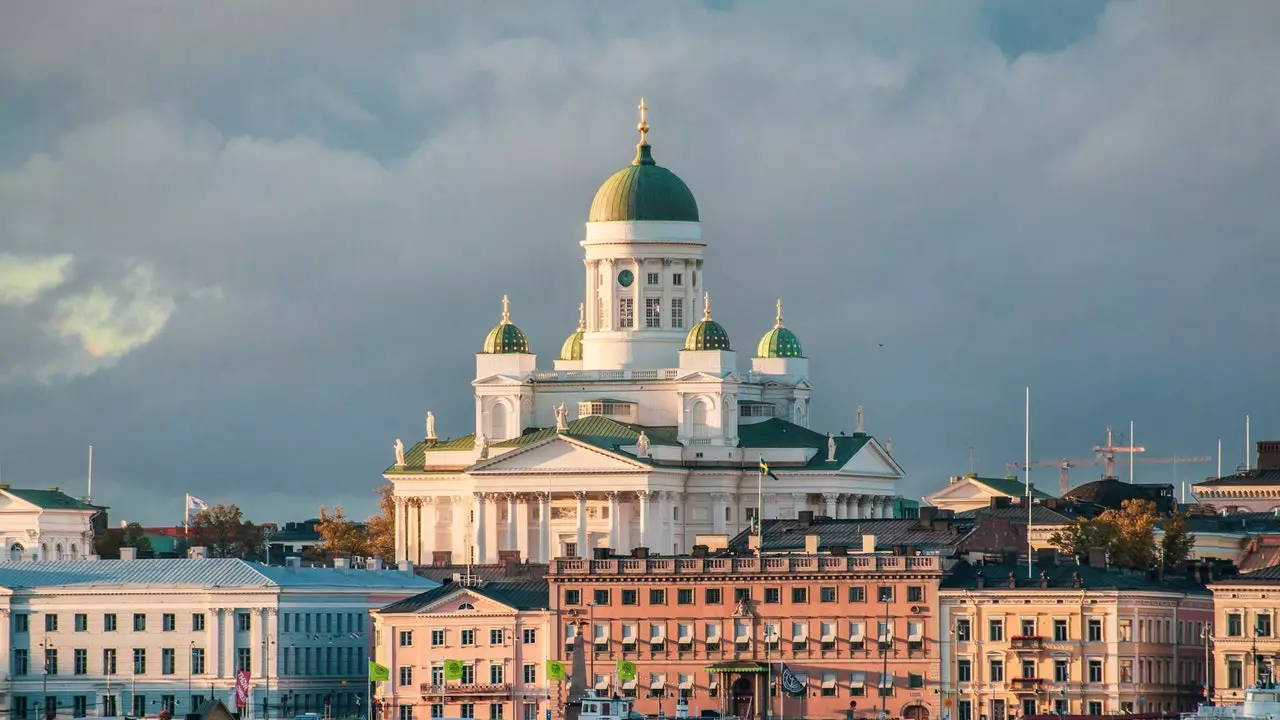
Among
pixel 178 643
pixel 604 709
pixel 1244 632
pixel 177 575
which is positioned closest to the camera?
pixel 604 709

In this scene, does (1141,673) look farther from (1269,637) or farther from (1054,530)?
(1054,530)

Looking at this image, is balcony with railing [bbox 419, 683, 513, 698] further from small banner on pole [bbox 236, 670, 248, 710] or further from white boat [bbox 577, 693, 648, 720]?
white boat [bbox 577, 693, 648, 720]

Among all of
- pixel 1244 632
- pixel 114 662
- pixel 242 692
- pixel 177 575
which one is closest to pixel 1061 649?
pixel 1244 632

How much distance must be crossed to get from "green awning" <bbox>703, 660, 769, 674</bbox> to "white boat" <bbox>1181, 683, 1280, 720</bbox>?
23.7 m

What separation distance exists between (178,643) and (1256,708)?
50556mm

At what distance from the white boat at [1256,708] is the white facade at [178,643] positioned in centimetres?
4247

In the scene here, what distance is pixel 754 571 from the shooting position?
161 m

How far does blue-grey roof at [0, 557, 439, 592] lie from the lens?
567ft

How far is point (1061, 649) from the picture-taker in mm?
156000

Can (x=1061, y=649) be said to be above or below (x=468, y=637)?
below

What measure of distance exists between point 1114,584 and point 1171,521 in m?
32.4

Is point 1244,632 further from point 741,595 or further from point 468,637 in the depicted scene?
point 468,637

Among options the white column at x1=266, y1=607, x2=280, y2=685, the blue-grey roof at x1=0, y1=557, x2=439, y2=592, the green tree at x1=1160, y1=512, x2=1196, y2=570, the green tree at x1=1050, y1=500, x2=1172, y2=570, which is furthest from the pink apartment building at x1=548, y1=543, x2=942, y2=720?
the green tree at x1=1160, y1=512, x2=1196, y2=570

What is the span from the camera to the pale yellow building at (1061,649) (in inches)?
6107
